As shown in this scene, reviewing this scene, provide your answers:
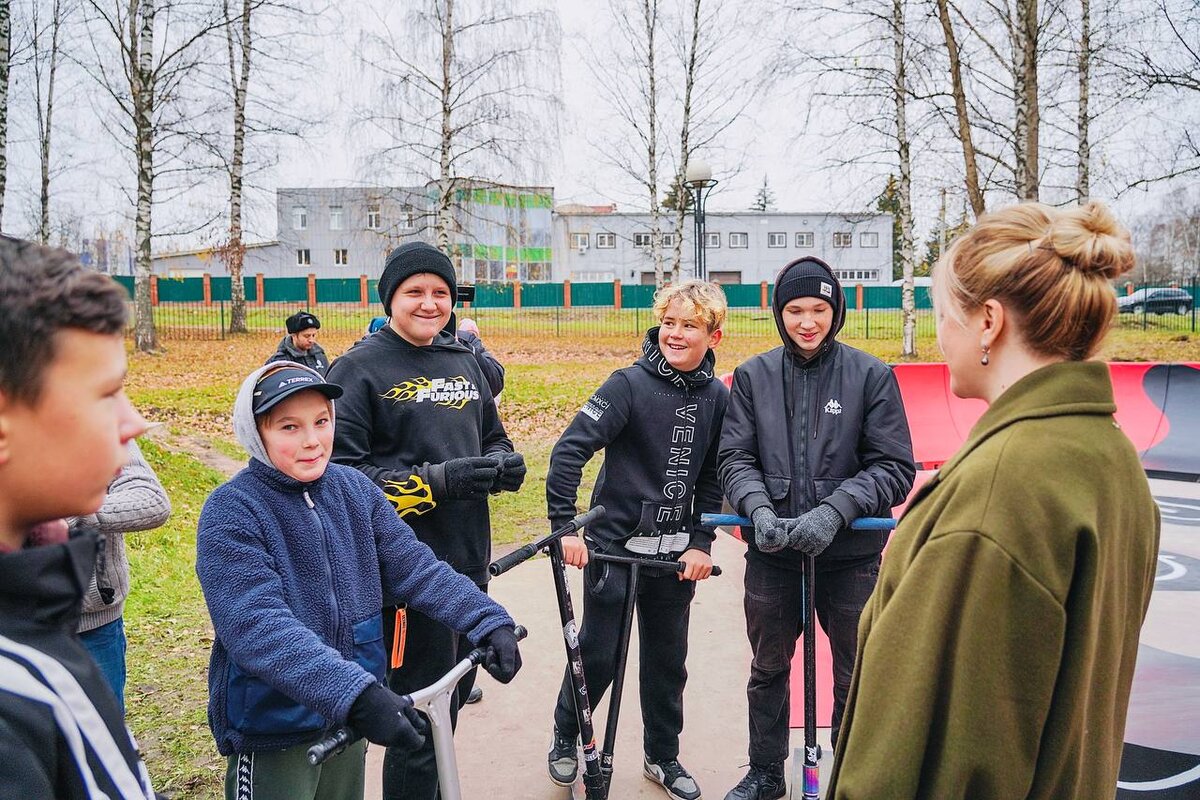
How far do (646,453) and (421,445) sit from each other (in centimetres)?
98

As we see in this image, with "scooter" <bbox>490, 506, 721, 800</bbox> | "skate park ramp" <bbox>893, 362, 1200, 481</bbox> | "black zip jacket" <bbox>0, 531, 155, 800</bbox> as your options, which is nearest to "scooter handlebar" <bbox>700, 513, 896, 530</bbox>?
"scooter" <bbox>490, 506, 721, 800</bbox>

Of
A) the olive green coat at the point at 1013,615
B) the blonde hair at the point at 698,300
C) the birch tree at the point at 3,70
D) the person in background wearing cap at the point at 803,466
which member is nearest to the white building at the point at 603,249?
the birch tree at the point at 3,70

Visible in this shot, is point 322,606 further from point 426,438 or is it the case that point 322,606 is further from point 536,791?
point 536,791

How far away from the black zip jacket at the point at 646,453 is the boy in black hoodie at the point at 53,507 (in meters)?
2.36

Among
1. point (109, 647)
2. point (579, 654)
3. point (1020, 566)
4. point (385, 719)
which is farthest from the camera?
point (579, 654)

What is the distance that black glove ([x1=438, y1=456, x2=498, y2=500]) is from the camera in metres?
2.95

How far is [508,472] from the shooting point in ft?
9.96

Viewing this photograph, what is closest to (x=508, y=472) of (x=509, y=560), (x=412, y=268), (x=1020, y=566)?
(x=509, y=560)

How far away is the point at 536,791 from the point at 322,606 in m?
1.72

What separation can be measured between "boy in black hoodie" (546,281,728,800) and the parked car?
30796 millimetres

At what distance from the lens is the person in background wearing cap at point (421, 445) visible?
294 centimetres

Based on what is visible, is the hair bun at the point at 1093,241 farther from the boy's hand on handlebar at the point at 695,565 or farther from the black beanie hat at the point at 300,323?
the black beanie hat at the point at 300,323

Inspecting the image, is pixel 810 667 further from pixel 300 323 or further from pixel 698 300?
pixel 300 323

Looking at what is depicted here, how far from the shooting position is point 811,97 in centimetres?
1820
